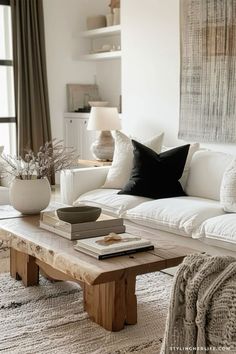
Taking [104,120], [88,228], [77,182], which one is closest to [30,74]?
[104,120]

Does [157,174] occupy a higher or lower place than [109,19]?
lower

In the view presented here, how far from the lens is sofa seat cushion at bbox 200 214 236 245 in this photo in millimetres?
2941

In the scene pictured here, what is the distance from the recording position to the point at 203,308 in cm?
116

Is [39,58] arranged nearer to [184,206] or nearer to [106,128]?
[106,128]

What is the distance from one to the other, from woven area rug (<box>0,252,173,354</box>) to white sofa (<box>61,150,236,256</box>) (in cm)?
38

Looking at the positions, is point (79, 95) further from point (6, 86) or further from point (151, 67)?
point (151, 67)

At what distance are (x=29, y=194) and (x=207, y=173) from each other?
136cm

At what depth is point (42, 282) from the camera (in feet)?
10.9

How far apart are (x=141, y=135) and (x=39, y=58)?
2.18 metres

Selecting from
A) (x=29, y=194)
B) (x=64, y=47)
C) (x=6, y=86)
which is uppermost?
(x=64, y=47)

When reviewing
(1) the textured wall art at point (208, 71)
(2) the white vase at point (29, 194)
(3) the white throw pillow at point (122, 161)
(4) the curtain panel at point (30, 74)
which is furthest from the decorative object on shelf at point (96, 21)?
(2) the white vase at point (29, 194)

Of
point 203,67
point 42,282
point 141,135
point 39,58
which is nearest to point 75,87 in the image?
point 39,58

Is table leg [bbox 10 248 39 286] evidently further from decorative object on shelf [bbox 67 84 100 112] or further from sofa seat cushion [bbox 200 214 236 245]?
decorative object on shelf [bbox 67 84 100 112]

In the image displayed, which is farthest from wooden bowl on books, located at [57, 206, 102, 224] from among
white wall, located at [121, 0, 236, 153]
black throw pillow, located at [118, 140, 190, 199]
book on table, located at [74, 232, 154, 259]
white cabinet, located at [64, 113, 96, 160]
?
white cabinet, located at [64, 113, 96, 160]
